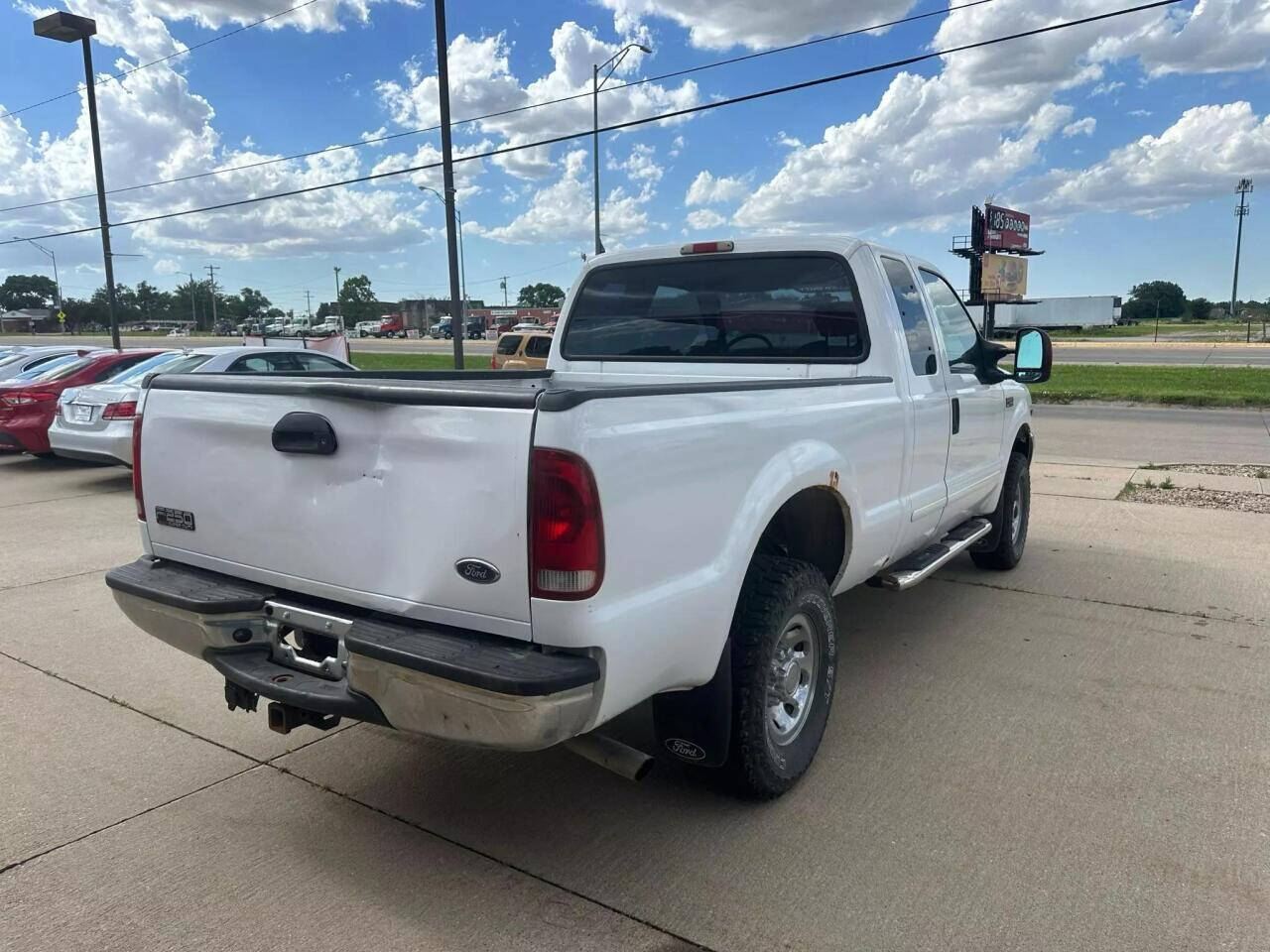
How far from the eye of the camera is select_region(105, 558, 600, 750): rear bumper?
7.52ft

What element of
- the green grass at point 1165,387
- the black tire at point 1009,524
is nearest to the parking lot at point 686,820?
the black tire at point 1009,524

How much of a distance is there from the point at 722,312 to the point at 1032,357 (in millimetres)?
2131

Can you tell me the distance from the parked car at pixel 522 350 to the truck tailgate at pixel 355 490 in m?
16.5

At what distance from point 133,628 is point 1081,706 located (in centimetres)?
492

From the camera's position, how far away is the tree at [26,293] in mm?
128625

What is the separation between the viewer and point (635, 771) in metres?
2.78

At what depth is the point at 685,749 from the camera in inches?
119

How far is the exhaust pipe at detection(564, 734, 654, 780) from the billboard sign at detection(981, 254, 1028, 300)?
171 ft

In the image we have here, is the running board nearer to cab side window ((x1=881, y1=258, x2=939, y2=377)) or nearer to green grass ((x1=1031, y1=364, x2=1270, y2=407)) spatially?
cab side window ((x1=881, y1=258, x2=939, y2=377))

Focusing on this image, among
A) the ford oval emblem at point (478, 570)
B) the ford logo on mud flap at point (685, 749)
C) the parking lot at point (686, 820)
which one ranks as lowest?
the parking lot at point (686, 820)

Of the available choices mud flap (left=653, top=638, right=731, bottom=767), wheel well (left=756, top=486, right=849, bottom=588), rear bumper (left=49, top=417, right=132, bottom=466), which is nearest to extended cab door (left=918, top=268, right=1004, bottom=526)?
wheel well (left=756, top=486, right=849, bottom=588)

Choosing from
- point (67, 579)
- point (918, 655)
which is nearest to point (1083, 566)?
point (918, 655)

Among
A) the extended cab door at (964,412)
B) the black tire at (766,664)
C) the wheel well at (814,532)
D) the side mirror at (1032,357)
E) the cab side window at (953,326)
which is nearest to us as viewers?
the black tire at (766,664)

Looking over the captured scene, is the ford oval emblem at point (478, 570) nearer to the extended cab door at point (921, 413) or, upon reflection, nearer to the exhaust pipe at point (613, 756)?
the exhaust pipe at point (613, 756)
